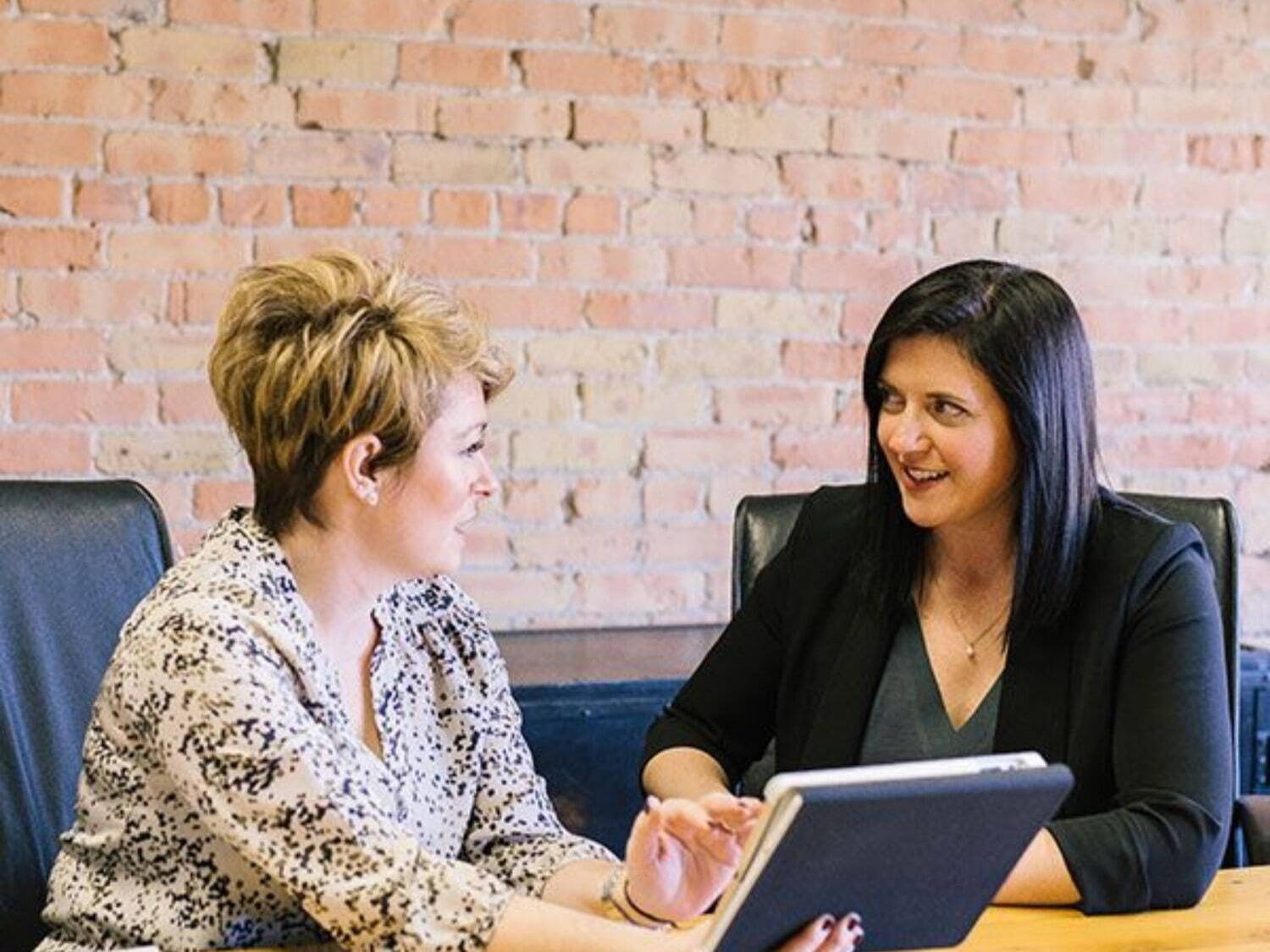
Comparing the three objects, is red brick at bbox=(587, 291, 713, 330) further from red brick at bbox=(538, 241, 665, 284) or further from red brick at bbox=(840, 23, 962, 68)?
red brick at bbox=(840, 23, 962, 68)

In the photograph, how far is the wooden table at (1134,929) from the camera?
174 centimetres

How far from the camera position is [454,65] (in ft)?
9.75

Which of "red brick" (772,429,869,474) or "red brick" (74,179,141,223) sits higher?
"red brick" (74,179,141,223)

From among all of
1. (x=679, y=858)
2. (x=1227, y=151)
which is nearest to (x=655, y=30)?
(x=1227, y=151)

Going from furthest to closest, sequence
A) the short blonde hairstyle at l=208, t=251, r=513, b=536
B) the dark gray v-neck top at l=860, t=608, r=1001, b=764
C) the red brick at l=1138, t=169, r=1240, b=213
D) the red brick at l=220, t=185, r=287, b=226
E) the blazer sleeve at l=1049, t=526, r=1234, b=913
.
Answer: the red brick at l=1138, t=169, r=1240, b=213, the red brick at l=220, t=185, r=287, b=226, the dark gray v-neck top at l=860, t=608, r=1001, b=764, the blazer sleeve at l=1049, t=526, r=1234, b=913, the short blonde hairstyle at l=208, t=251, r=513, b=536

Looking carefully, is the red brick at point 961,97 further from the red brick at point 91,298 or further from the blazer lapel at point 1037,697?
the blazer lapel at point 1037,697

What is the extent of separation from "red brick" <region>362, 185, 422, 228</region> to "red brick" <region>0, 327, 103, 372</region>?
0.42m

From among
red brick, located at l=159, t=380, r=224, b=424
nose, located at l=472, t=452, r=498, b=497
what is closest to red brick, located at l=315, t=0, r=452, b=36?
red brick, located at l=159, t=380, r=224, b=424

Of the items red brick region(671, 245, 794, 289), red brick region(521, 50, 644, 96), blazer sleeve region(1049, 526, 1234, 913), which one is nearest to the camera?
blazer sleeve region(1049, 526, 1234, 913)

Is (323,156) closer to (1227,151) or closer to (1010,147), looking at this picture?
(1010,147)

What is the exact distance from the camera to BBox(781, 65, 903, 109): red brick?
3139 millimetres

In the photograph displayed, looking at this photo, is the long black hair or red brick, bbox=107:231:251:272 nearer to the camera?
the long black hair

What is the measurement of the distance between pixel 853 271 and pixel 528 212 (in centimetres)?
53

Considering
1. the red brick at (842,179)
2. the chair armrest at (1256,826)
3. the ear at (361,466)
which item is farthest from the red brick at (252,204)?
the chair armrest at (1256,826)
